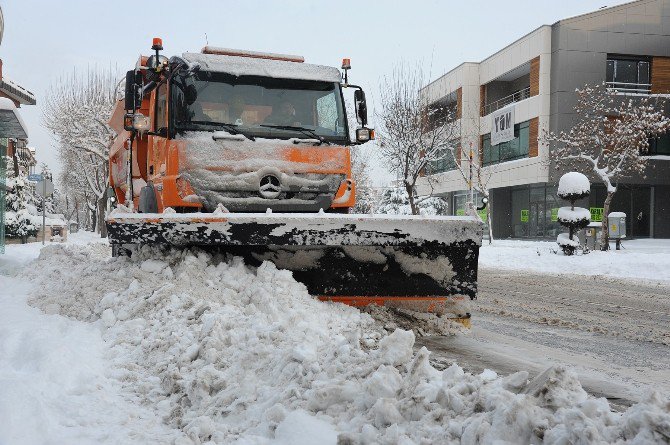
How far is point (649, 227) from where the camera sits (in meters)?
27.6

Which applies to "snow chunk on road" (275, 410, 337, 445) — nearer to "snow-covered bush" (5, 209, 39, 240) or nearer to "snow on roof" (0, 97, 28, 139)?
"snow on roof" (0, 97, 28, 139)

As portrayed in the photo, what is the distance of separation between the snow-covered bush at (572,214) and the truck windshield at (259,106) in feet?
37.6

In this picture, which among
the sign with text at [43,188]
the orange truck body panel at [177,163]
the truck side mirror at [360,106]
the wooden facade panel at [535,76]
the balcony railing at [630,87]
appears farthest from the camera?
the wooden facade panel at [535,76]

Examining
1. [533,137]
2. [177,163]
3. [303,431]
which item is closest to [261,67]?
[177,163]

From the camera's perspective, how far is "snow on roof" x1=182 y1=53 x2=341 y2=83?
614 cm

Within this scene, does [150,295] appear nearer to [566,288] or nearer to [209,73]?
[209,73]

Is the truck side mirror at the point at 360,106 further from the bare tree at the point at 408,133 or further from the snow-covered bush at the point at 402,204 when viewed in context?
the snow-covered bush at the point at 402,204

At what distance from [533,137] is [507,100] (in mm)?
4674

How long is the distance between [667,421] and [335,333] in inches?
Answer: 98.8

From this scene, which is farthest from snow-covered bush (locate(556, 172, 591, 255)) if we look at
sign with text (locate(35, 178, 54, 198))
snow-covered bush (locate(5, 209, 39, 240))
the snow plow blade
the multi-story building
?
snow-covered bush (locate(5, 209, 39, 240))

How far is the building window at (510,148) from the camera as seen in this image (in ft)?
95.5

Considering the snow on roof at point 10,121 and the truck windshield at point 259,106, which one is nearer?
the truck windshield at point 259,106

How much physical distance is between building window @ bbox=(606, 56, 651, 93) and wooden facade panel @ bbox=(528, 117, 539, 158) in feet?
12.1

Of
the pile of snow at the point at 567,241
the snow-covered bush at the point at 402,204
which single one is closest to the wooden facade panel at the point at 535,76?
the snow-covered bush at the point at 402,204
